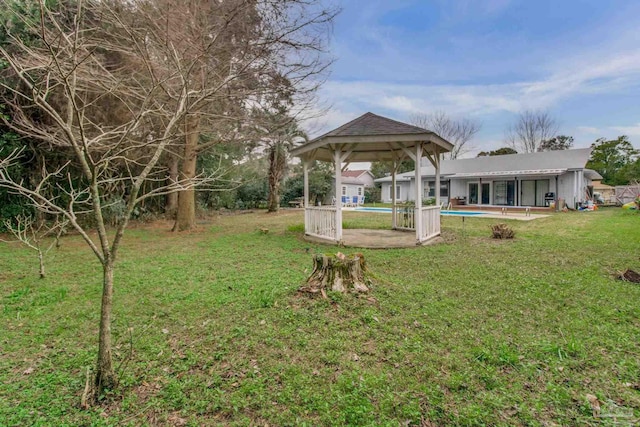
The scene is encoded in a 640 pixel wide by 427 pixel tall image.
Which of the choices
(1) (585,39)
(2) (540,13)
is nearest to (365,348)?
(2) (540,13)

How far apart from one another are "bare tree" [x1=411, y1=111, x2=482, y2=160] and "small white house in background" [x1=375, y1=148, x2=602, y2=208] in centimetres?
1113

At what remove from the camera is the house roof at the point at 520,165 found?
20906 millimetres

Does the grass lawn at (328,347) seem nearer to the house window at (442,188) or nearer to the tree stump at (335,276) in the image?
the tree stump at (335,276)

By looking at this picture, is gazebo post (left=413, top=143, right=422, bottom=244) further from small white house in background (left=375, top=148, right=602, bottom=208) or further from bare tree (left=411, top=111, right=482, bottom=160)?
bare tree (left=411, top=111, right=482, bottom=160)

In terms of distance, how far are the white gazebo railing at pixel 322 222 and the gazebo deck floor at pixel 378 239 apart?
0.20m

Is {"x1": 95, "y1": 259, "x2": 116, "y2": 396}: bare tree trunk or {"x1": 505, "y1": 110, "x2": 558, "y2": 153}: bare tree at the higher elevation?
{"x1": 505, "y1": 110, "x2": 558, "y2": 153}: bare tree

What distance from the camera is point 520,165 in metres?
23.2

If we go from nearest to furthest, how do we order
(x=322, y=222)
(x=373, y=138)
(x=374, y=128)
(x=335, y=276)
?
(x=335, y=276), (x=373, y=138), (x=374, y=128), (x=322, y=222)

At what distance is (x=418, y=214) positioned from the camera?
8.43 metres

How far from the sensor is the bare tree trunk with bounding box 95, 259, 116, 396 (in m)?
2.38

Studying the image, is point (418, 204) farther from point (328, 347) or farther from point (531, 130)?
point (531, 130)

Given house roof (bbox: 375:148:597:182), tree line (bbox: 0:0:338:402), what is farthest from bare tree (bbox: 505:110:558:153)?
tree line (bbox: 0:0:338:402)

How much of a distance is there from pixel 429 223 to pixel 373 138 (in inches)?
120

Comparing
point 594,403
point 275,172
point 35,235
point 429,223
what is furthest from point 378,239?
point 275,172
